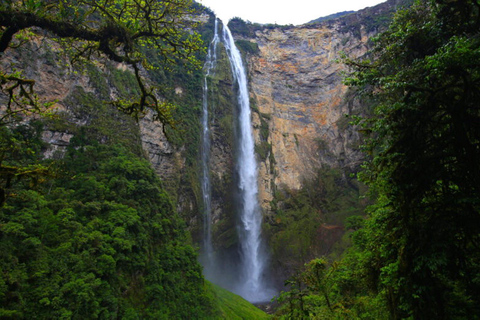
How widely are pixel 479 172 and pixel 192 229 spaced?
75.6 feet

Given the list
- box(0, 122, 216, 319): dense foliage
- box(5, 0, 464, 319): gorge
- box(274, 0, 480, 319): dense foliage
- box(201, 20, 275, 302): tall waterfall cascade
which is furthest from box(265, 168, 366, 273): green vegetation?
box(274, 0, 480, 319): dense foliage

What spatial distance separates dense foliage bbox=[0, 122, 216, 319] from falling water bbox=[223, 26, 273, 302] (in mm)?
11017

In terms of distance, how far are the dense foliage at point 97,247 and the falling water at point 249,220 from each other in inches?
434

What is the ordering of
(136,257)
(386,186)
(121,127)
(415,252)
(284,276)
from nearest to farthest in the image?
(415,252) < (386,186) < (136,257) < (121,127) < (284,276)

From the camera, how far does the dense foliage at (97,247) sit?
906cm

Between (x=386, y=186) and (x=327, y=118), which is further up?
(x=327, y=118)

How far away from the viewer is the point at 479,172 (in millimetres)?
4031

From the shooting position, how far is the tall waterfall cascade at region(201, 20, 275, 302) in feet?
86.6

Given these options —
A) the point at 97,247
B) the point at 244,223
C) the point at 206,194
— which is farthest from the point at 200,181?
the point at 97,247

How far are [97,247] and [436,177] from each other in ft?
38.3

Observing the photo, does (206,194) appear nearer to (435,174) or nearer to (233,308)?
(233,308)

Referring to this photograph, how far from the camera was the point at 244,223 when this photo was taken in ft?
Answer: 94.4

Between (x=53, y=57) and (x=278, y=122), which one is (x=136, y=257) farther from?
(x=278, y=122)

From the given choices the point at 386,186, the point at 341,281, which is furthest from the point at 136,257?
the point at 386,186
